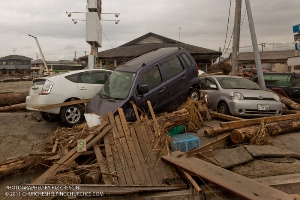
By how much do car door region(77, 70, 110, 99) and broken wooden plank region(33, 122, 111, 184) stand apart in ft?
9.62

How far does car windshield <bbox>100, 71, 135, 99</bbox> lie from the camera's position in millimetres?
7285

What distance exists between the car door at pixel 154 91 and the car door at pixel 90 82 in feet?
6.93

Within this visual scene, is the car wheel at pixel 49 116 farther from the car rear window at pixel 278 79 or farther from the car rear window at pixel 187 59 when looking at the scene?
the car rear window at pixel 278 79

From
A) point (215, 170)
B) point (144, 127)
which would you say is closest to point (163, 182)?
point (215, 170)

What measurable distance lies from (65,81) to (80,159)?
362cm

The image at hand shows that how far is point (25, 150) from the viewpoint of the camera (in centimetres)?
661

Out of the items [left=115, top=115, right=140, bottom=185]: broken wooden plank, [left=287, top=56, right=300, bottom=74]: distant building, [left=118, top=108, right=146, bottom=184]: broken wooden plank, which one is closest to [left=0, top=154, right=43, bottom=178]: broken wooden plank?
[left=115, top=115, right=140, bottom=185]: broken wooden plank

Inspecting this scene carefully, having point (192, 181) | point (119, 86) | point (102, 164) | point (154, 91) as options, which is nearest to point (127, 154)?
point (102, 164)

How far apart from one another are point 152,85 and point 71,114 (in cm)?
267

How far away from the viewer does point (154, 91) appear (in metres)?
7.48

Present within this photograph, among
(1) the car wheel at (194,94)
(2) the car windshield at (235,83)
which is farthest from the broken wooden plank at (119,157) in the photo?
(2) the car windshield at (235,83)

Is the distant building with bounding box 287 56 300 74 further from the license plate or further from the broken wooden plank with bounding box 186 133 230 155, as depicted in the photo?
the broken wooden plank with bounding box 186 133 230 155

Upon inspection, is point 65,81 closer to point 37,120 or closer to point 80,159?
point 37,120

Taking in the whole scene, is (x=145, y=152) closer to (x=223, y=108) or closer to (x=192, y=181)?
(x=192, y=181)
